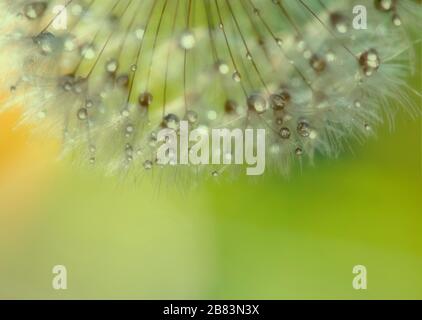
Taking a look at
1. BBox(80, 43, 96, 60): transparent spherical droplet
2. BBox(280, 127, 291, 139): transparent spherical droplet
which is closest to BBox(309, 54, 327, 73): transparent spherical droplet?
BBox(280, 127, 291, 139): transparent spherical droplet

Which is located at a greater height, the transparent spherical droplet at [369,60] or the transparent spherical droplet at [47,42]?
the transparent spherical droplet at [47,42]

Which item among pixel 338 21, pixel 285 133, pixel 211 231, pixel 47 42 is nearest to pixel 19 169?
pixel 47 42

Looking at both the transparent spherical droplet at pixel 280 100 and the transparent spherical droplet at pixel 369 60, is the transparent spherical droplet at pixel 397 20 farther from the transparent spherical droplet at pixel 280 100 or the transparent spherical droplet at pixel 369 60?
the transparent spherical droplet at pixel 280 100

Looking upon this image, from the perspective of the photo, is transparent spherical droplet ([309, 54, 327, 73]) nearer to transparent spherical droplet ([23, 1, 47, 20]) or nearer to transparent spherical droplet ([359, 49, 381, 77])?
transparent spherical droplet ([359, 49, 381, 77])

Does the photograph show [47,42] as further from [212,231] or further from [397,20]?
[397,20]

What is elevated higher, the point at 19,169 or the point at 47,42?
the point at 47,42

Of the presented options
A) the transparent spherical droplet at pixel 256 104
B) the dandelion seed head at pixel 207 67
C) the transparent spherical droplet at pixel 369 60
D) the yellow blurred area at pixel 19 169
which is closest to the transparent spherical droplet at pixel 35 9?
the dandelion seed head at pixel 207 67

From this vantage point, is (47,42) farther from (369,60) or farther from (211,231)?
(369,60)

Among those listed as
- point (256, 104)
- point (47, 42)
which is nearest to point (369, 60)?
point (256, 104)

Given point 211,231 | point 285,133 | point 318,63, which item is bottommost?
point 211,231
